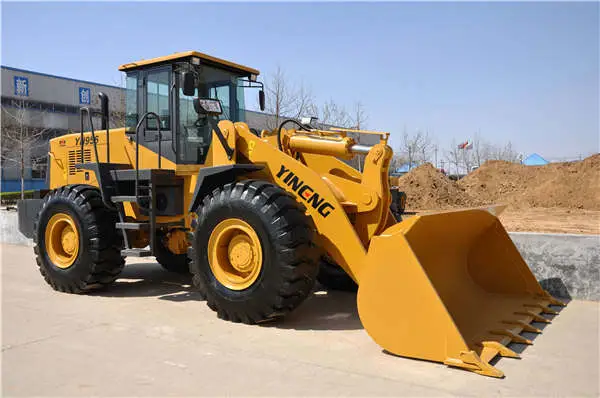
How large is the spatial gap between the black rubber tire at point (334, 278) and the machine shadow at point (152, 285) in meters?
1.59

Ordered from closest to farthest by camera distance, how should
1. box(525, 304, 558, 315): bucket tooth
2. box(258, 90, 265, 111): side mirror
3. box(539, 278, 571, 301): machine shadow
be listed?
box(525, 304, 558, 315): bucket tooth → box(539, 278, 571, 301): machine shadow → box(258, 90, 265, 111): side mirror

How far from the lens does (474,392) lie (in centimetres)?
340

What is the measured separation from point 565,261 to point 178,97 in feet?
16.6

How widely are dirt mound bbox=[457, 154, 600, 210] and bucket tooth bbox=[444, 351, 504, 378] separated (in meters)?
18.4

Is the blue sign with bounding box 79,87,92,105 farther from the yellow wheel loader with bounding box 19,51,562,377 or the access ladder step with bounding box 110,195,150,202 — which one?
the access ladder step with bounding box 110,195,150,202

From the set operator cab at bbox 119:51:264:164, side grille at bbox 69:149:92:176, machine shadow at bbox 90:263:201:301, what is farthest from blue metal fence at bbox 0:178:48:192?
operator cab at bbox 119:51:264:164

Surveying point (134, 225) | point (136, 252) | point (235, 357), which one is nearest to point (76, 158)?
point (134, 225)

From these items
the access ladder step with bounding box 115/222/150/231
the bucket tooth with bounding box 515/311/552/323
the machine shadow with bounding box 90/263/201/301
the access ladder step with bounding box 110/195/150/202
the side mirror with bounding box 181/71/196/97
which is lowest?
the machine shadow with bounding box 90/263/201/301

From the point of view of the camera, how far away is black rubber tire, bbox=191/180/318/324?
475 cm

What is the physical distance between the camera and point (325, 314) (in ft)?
18.2

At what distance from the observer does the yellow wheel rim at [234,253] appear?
5.06 metres

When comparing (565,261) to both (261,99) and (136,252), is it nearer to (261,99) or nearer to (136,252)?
(261,99)

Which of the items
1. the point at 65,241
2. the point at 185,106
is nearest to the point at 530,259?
the point at 185,106

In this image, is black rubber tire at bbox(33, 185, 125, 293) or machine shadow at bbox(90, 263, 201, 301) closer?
black rubber tire at bbox(33, 185, 125, 293)
